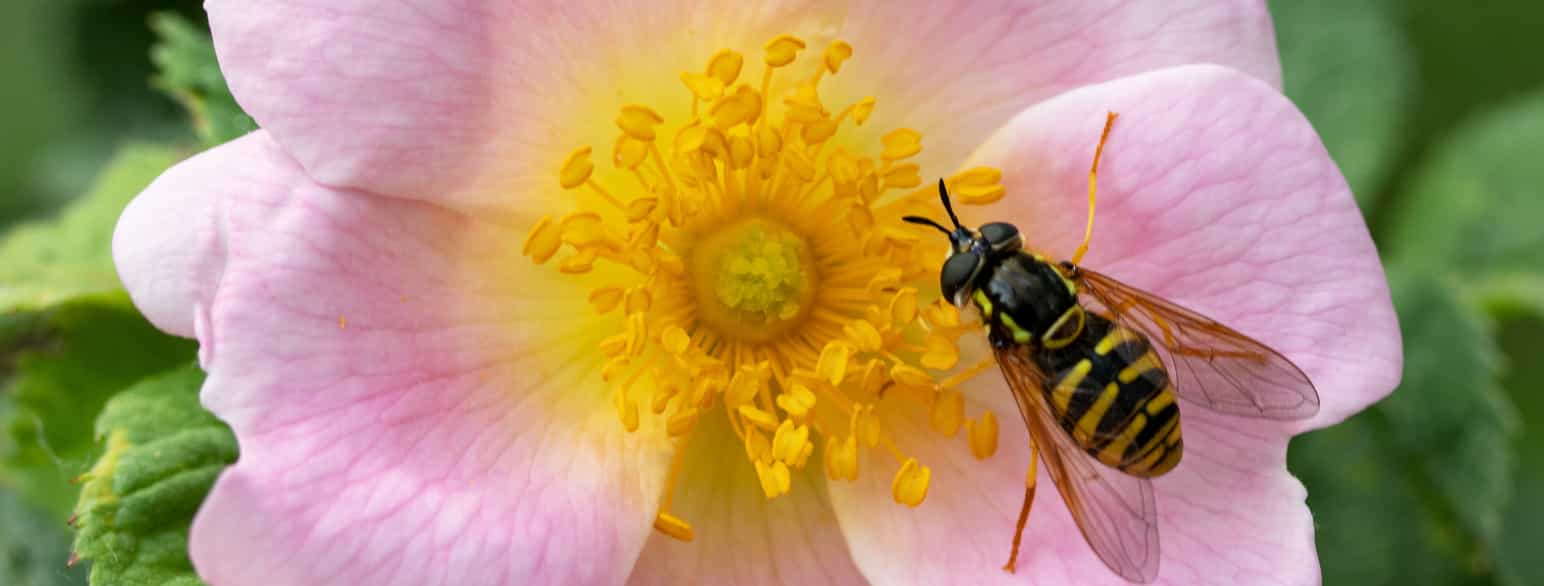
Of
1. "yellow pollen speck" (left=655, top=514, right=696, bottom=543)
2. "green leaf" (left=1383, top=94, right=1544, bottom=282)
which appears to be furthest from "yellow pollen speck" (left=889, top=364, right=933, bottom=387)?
"green leaf" (left=1383, top=94, right=1544, bottom=282)

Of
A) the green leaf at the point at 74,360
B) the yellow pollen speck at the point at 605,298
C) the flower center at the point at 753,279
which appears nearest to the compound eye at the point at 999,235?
the flower center at the point at 753,279

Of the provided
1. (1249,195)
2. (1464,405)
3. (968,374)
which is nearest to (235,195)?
(968,374)

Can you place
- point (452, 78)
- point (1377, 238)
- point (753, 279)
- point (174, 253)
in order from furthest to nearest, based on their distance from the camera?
point (1377, 238) < point (753, 279) < point (452, 78) < point (174, 253)

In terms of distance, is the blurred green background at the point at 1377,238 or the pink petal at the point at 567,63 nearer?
the pink petal at the point at 567,63

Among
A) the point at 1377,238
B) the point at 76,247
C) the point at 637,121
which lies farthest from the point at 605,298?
the point at 1377,238

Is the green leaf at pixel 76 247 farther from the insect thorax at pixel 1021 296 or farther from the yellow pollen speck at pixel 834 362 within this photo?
the insect thorax at pixel 1021 296

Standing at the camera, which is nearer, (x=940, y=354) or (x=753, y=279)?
(x=940, y=354)

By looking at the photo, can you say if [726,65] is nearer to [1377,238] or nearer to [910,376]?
[910,376]
